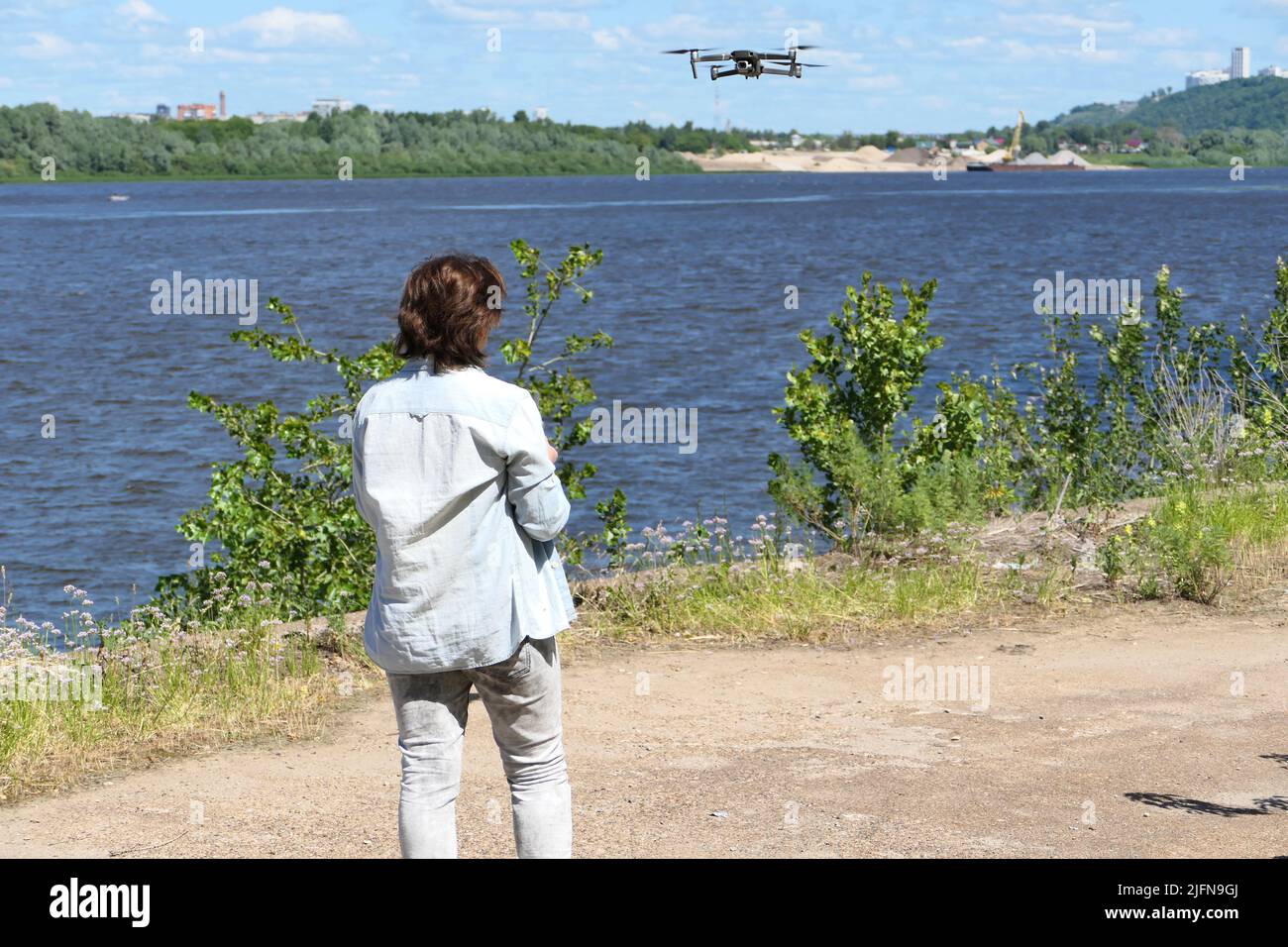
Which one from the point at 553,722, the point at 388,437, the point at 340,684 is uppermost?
the point at 388,437

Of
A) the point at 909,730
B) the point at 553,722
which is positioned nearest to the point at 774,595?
the point at 909,730

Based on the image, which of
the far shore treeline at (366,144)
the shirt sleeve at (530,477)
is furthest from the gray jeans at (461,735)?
the far shore treeline at (366,144)

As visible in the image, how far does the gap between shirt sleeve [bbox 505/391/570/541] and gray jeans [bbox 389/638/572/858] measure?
0.34 m

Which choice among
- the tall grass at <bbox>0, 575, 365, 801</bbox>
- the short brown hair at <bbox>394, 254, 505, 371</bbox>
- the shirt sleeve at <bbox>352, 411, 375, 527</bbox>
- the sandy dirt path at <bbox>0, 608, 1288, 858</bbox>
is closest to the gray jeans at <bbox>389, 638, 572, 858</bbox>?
the shirt sleeve at <bbox>352, 411, 375, 527</bbox>

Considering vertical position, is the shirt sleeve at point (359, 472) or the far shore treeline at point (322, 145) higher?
the far shore treeline at point (322, 145)

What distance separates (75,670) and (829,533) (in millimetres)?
4713

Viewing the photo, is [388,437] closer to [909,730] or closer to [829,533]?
[909,730]

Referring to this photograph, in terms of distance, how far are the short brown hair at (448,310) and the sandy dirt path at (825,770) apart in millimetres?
2036

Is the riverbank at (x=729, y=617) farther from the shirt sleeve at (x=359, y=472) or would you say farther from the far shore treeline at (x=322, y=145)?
the far shore treeline at (x=322, y=145)

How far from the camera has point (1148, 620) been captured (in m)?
8.67

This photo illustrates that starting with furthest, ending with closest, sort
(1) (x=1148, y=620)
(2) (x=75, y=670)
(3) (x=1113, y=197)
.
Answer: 1. (3) (x=1113, y=197)
2. (1) (x=1148, y=620)
3. (2) (x=75, y=670)

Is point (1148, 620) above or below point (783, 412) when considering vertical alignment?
below

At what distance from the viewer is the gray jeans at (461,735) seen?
4.41 meters

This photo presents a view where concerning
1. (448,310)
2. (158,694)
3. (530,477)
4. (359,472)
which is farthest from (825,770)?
(158,694)
